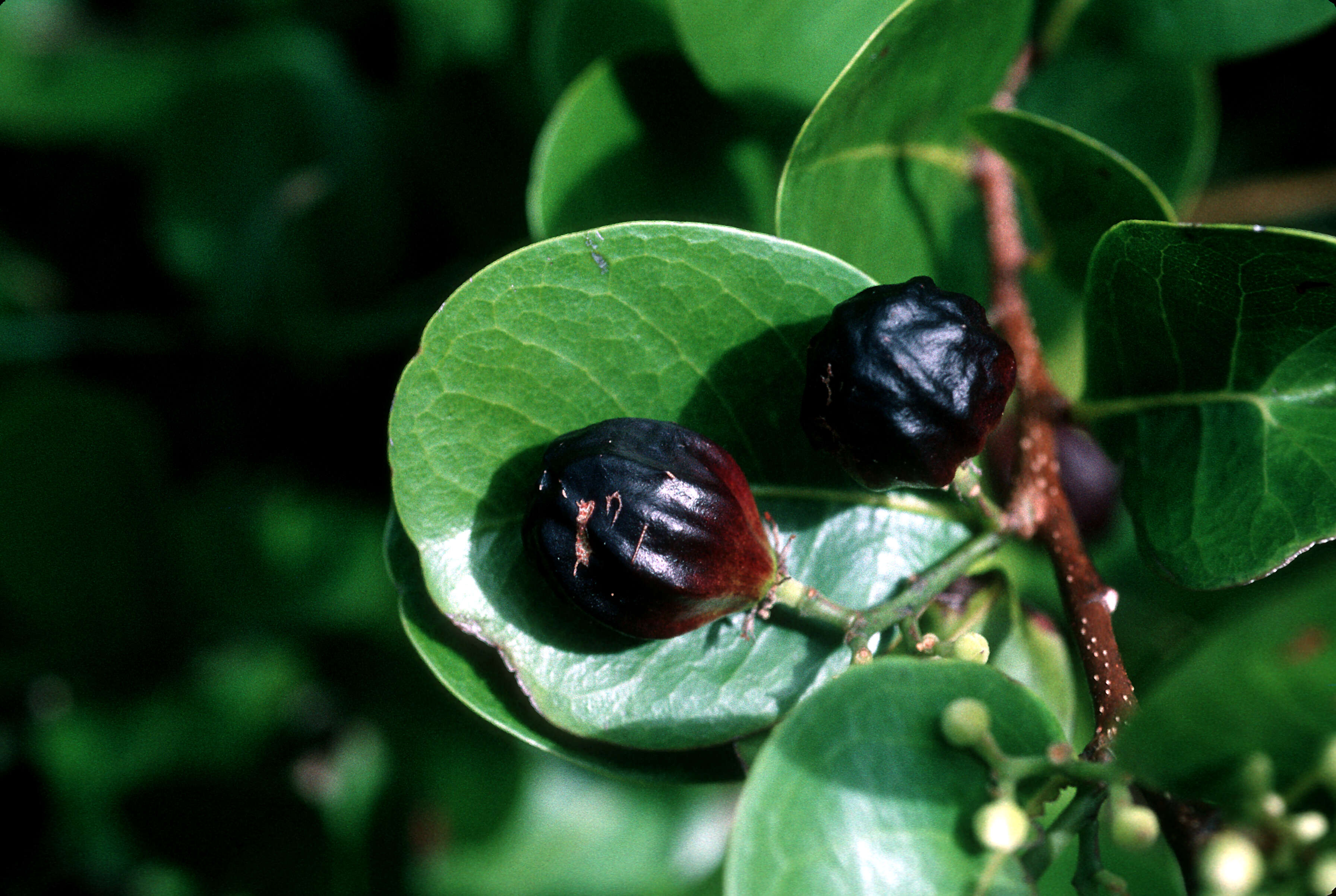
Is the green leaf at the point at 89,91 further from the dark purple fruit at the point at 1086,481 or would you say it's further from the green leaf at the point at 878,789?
the green leaf at the point at 878,789

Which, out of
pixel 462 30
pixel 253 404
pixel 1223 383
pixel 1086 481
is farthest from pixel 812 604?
pixel 253 404

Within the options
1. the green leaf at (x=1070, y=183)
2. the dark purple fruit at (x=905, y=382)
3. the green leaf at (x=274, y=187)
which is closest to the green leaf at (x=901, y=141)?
the green leaf at (x=1070, y=183)

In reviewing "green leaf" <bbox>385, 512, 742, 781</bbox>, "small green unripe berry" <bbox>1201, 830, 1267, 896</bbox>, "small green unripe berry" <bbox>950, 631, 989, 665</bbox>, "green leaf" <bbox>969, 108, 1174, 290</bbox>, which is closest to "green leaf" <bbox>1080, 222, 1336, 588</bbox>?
"green leaf" <bbox>969, 108, 1174, 290</bbox>

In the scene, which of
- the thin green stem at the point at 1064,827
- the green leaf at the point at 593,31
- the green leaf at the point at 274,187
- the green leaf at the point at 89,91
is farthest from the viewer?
the green leaf at the point at 89,91

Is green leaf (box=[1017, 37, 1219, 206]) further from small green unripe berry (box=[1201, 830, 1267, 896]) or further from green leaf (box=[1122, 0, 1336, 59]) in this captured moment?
small green unripe berry (box=[1201, 830, 1267, 896])

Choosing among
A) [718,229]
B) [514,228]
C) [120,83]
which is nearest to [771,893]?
[718,229]

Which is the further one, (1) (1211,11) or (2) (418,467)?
(1) (1211,11)

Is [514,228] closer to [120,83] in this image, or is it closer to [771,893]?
[120,83]
